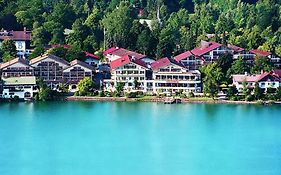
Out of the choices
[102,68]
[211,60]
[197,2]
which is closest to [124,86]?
[102,68]

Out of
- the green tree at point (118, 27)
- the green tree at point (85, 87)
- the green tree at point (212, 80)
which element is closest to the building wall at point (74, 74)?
the green tree at point (85, 87)

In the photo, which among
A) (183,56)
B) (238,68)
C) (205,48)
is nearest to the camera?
(238,68)

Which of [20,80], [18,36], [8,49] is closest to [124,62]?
[20,80]

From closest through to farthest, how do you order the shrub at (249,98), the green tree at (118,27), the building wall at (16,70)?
the shrub at (249,98), the building wall at (16,70), the green tree at (118,27)

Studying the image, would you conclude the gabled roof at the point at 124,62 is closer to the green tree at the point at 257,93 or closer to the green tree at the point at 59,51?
the green tree at the point at 59,51

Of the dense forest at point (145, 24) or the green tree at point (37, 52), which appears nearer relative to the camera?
the green tree at point (37, 52)

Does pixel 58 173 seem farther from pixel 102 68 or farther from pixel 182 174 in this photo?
pixel 102 68

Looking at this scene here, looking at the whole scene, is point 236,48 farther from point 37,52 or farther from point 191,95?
point 37,52
